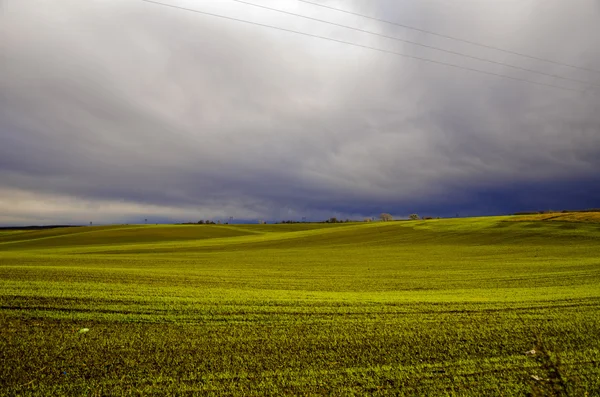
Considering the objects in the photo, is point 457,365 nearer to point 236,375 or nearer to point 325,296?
point 236,375

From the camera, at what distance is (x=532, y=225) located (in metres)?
49.7

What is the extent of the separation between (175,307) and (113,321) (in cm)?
164

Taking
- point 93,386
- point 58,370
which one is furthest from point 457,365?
point 58,370

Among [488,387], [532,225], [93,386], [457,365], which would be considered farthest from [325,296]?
[532,225]

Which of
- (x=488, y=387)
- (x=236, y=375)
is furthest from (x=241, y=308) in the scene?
(x=488, y=387)

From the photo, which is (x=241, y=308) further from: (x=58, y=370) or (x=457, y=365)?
(x=457, y=365)

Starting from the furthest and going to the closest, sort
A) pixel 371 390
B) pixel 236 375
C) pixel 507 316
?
1. pixel 507 316
2. pixel 236 375
3. pixel 371 390

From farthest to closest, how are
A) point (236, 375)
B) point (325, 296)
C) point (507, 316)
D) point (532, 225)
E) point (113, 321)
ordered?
point (532, 225) < point (325, 296) < point (507, 316) < point (113, 321) < point (236, 375)

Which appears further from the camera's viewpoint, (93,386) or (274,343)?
(274,343)

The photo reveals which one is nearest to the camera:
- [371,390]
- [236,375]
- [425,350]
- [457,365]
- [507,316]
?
[371,390]

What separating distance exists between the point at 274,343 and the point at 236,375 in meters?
1.44

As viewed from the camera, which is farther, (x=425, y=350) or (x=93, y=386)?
(x=425, y=350)

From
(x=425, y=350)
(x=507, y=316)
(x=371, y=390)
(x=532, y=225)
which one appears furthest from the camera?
(x=532, y=225)

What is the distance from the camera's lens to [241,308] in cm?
977
